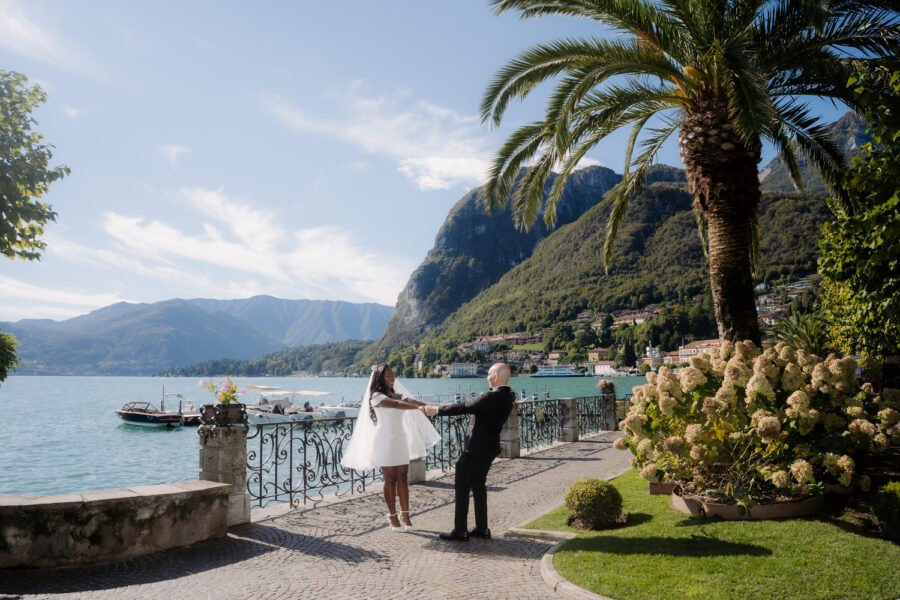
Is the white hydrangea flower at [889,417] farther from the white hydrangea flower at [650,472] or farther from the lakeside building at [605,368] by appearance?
the lakeside building at [605,368]

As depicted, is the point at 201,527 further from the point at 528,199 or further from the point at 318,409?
the point at 318,409

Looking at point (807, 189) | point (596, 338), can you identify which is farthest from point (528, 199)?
point (596, 338)

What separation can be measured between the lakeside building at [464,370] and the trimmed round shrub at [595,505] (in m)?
137

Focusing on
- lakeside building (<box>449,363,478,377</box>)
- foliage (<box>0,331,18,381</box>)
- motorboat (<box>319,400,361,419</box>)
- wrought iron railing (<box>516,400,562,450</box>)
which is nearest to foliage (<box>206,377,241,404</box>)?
wrought iron railing (<box>516,400,562,450</box>)

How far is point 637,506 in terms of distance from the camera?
311 inches

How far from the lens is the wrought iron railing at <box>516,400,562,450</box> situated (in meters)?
15.9

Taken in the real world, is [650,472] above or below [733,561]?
above

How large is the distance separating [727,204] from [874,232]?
284 cm

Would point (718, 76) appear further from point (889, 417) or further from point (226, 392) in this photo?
point (226, 392)

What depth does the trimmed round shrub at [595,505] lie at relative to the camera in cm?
693

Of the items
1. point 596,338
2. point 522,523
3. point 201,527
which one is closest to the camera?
point 201,527

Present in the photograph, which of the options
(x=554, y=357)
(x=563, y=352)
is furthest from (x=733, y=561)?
(x=563, y=352)

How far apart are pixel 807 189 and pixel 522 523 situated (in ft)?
33.8

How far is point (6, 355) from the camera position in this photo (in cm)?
1627
